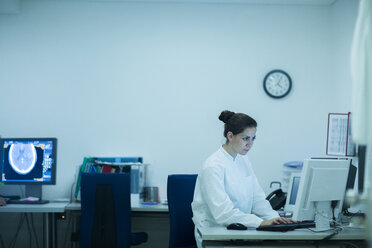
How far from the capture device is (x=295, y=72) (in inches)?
165

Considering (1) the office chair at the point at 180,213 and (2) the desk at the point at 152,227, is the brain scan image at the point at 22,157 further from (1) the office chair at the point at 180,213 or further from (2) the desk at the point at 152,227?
(1) the office chair at the point at 180,213

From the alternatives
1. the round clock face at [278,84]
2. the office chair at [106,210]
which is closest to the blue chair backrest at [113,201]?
the office chair at [106,210]

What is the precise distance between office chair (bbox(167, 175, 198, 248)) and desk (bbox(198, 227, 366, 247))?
2.13 ft

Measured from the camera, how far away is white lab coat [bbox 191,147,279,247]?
2.31 metres

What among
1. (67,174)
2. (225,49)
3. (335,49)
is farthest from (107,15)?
(335,49)

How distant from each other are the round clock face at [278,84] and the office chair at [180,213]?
1.63 m

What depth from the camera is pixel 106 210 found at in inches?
121

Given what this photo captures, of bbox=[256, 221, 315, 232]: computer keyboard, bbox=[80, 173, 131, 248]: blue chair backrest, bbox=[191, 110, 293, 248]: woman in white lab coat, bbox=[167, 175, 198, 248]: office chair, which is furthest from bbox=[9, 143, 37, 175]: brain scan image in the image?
bbox=[256, 221, 315, 232]: computer keyboard

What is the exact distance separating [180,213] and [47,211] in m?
1.22

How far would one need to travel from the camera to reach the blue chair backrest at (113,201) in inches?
121

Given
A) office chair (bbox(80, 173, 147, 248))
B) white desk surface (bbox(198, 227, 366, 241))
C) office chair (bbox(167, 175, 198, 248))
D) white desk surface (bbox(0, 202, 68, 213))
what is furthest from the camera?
white desk surface (bbox(0, 202, 68, 213))

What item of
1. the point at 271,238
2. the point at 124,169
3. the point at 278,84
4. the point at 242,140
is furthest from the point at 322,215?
the point at 278,84

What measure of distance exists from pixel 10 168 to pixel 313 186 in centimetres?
275

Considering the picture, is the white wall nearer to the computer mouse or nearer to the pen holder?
the pen holder
